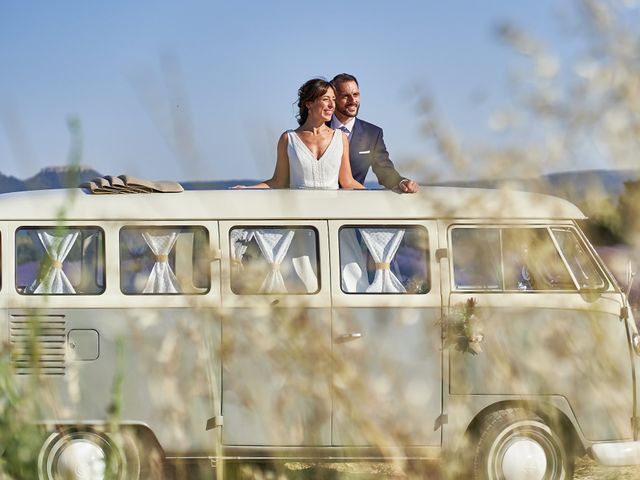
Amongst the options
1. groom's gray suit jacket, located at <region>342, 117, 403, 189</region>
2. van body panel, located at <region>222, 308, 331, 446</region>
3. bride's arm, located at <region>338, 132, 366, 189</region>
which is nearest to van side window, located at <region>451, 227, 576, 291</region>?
van body panel, located at <region>222, 308, 331, 446</region>

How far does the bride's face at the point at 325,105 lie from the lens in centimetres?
681

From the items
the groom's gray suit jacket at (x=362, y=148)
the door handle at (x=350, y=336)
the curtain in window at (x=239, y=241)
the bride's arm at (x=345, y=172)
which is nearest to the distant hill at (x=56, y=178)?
the door handle at (x=350, y=336)

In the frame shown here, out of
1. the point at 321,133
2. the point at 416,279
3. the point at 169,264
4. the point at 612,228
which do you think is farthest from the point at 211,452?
the point at 612,228

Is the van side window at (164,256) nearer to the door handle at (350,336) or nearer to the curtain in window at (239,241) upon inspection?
the curtain in window at (239,241)

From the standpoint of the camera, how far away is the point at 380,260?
258 inches

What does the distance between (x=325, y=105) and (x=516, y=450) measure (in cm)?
251

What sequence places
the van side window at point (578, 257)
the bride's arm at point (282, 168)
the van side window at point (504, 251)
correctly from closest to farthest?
the van side window at point (504, 251) → the van side window at point (578, 257) → the bride's arm at point (282, 168)

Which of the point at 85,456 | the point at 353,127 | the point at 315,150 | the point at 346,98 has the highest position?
the point at 346,98

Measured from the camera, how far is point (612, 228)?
1679mm

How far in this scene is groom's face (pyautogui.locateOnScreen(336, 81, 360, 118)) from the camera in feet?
23.6

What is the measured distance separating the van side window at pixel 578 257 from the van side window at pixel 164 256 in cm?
225

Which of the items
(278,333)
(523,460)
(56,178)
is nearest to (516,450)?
(523,460)

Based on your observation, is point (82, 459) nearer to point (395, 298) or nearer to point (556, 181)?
point (395, 298)

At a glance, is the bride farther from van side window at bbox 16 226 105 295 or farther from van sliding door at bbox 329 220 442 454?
van side window at bbox 16 226 105 295
